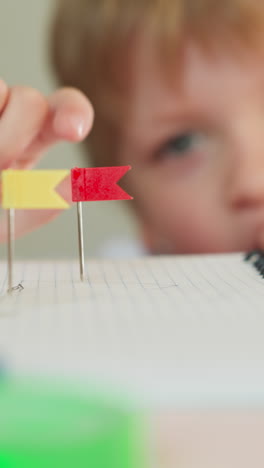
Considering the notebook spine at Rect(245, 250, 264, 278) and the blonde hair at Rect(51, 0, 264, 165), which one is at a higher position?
the blonde hair at Rect(51, 0, 264, 165)

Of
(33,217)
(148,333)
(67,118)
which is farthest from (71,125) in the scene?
(148,333)

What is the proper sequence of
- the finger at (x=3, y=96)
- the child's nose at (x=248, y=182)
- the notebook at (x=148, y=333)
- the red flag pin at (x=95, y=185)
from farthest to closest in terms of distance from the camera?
the child's nose at (x=248, y=182) → the finger at (x=3, y=96) → the red flag pin at (x=95, y=185) → the notebook at (x=148, y=333)

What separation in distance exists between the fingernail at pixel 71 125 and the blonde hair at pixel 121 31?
0.41 m

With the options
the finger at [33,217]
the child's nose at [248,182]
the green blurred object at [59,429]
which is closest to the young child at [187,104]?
the child's nose at [248,182]

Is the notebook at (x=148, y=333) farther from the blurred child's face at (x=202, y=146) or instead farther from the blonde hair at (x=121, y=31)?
the blonde hair at (x=121, y=31)

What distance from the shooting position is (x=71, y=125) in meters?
0.41

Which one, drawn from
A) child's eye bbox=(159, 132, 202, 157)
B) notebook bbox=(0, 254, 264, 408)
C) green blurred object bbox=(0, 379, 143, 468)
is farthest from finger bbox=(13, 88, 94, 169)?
child's eye bbox=(159, 132, 202, 157)

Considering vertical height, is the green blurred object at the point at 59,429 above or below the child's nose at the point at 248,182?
below

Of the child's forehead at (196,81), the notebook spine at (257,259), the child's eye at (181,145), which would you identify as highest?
the child's forehead at (196,81)

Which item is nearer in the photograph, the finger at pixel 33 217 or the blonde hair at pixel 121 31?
the finger at pixel 33 217

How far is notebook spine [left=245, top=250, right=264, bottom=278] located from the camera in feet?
1.23

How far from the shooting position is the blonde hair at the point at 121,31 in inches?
31.1

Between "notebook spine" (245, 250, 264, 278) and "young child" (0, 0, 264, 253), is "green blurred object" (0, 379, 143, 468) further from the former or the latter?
"young child" (0, 0, 264, 253)

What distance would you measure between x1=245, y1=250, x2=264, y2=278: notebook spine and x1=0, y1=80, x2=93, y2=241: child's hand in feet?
0.53
